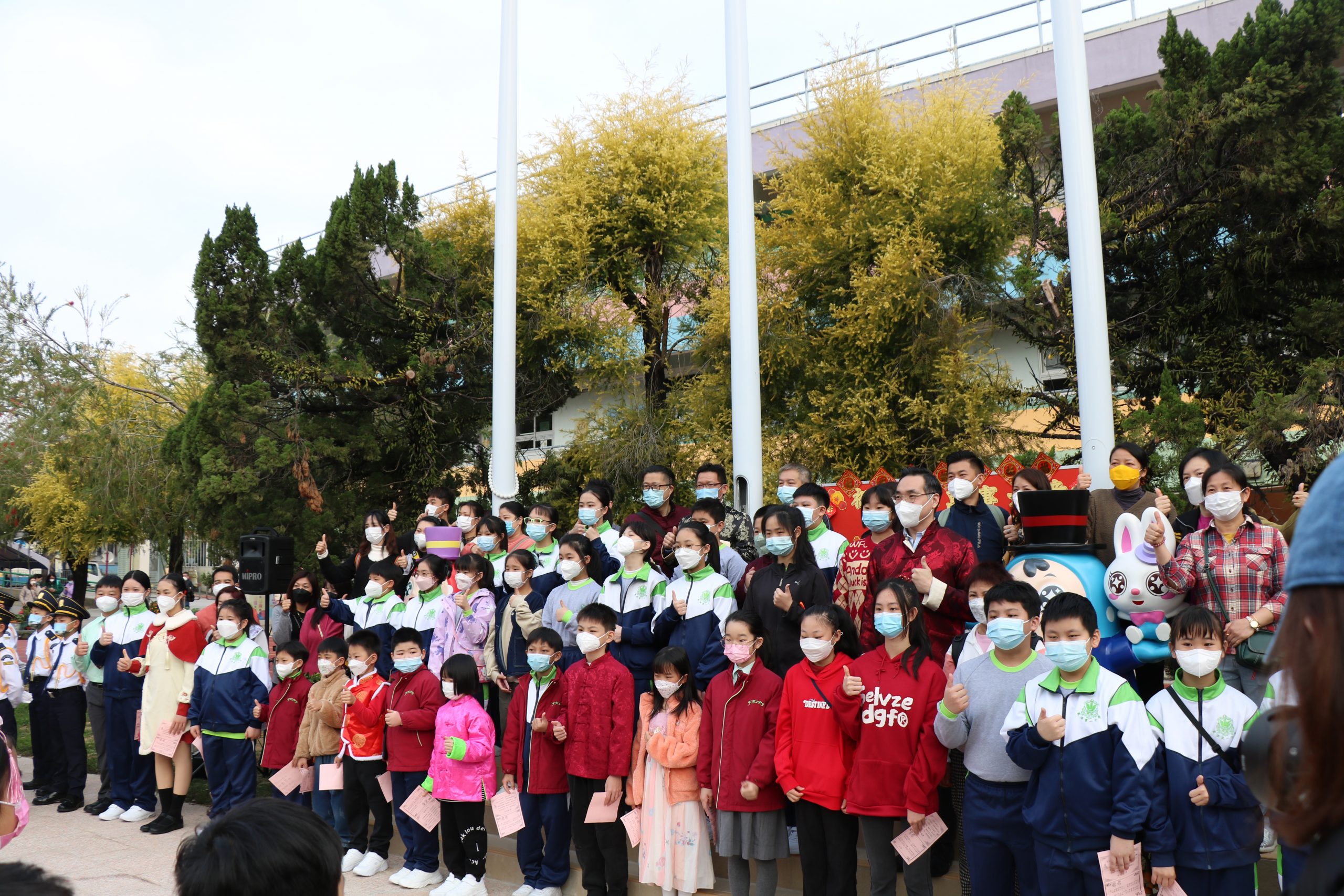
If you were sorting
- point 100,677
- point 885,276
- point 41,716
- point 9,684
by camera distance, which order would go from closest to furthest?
point 9,684 < point 100,677 < point 41,716 < point 885,276

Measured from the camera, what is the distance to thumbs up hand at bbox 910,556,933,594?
18.7ft

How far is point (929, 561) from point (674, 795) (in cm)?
199

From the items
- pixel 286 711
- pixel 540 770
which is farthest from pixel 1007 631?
pixel 286 711

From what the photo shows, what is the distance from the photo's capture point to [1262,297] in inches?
413

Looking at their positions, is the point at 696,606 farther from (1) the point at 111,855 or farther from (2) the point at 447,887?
(1) the point at 111,855

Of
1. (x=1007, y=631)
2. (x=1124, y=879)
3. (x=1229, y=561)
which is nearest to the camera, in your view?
(x=1124, y=879)

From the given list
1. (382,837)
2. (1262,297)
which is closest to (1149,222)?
(1262,297)

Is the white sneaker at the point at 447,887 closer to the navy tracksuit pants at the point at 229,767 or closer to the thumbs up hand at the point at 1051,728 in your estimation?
the navy tracksuit pants at the point at 229,767

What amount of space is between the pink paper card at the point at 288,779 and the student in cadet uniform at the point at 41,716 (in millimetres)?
3574

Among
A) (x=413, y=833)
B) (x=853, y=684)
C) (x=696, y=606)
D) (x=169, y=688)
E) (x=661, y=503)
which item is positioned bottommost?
(x=413, y=833)

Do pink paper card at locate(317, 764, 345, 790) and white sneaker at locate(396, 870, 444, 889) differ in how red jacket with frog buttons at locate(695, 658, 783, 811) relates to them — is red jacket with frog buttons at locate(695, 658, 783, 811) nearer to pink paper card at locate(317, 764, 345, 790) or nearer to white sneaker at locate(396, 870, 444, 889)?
white sneaker at locate(396, 870, 444, 889)

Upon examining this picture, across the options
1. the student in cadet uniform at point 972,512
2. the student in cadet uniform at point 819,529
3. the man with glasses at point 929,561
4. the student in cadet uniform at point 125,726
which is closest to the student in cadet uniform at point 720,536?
the student in cadet uniform at point 819,529

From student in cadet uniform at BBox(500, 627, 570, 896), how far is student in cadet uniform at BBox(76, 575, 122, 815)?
4.98 meters

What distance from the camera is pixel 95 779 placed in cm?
1122
